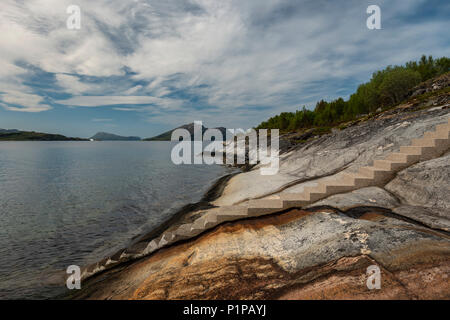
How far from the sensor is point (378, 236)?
679 cm

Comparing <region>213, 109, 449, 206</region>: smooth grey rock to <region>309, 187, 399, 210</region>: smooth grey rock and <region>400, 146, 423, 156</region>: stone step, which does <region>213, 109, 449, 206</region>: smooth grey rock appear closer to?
<region>400, 146, 423, 156</region>: stone step

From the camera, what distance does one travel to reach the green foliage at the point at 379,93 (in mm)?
74875

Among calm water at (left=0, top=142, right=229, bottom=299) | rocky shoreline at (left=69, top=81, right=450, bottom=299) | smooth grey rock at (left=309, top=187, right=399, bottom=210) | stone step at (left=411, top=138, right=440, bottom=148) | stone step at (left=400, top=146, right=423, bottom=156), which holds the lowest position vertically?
calm water at (left=0, top=142, right=229, bottom=299)

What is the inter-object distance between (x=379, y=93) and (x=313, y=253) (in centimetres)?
9531

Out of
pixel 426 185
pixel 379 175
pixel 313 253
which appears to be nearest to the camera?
pixel 313 253

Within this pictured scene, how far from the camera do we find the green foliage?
2948 inches

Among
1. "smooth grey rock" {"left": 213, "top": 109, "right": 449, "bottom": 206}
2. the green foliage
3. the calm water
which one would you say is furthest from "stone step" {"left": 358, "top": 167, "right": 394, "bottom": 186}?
the green foliage

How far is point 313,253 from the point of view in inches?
278

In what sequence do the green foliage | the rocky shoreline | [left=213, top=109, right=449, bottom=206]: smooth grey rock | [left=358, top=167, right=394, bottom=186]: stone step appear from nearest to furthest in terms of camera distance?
the rocky shoreline < [left=358, top=167, right=394, bottom=186]: stone step < [left=213, top=109, right=449, bottom=206]: smooth grey rock < the green foliage

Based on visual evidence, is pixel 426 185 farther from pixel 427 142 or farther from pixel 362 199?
pixel 427 142

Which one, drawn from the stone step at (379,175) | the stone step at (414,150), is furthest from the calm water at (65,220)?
the stone step at (414,150)

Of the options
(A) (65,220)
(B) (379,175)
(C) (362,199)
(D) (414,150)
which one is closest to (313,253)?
(C) (362,199)

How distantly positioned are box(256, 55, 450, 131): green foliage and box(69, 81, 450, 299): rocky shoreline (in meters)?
75.4

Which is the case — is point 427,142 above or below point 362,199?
above
